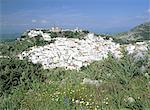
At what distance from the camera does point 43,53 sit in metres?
14.2

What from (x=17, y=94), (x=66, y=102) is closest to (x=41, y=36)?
(x=17, y=94)

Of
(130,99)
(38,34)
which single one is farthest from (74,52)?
(130,99)

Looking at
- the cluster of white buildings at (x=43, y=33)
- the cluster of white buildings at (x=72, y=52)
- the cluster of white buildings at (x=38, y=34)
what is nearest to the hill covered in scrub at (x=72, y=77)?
the cluster of white buildings at (x=72, y=52)

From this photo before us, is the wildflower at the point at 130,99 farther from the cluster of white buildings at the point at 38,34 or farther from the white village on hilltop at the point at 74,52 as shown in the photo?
the cluster of white buildings at the point at 38,34

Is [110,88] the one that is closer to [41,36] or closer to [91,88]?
[91,88]

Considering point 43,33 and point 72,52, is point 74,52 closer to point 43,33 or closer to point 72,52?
point 72,52

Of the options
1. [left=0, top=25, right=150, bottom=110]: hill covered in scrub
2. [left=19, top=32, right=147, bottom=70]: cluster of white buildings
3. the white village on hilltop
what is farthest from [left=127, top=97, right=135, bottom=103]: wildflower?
[left=19, top=32, right=147, bottom=70]: cluster of white buildings

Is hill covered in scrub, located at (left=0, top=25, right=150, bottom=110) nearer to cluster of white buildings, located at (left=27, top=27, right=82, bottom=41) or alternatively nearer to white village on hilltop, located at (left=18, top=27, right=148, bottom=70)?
white village on hilltop, located at (left=18, top=27, right=148, bottom=70)

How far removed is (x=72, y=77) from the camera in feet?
37.5

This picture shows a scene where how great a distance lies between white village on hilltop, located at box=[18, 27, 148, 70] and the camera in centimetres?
1307

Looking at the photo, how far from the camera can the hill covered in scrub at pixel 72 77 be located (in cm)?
886

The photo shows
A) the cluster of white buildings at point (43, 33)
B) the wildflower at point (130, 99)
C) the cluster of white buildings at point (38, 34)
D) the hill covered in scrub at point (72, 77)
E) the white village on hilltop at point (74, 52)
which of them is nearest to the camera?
the wildflower at point (130, 99)

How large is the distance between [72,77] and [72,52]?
298 centimetres

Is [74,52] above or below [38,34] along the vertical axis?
below
